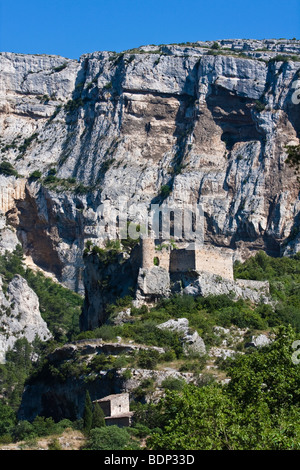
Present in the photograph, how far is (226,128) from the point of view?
325 feet

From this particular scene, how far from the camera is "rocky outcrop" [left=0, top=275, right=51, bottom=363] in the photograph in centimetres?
8800

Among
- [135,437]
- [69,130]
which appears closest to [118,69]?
[69,130]

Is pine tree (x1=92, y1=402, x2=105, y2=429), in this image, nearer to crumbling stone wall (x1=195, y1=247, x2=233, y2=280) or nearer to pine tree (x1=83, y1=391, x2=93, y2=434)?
pine tree (x1=83, y1=391, x2=93, y2=434)

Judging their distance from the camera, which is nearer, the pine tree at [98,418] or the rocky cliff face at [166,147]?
the pine tree at [98,418]

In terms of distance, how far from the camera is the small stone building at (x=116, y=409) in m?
43.2

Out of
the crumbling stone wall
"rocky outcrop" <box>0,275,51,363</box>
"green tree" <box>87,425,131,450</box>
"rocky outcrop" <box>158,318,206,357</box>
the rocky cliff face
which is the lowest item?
"green tree" <box>87,425,131,450</box>

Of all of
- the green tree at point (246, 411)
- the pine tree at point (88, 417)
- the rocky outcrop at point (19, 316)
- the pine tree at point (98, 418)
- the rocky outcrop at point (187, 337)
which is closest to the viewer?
the green tree at point (246, 411)

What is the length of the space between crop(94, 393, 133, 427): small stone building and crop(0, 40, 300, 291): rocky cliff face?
4560 cm

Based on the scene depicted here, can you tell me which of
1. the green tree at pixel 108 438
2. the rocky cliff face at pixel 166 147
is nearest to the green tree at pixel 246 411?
the green tree at pixel 108 438

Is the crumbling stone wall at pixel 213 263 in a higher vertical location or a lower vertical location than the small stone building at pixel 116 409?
higher

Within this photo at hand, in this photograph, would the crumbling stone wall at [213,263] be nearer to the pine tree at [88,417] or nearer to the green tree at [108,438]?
the pine tree at [88,417]

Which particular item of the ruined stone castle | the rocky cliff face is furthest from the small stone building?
the rocky cliff face

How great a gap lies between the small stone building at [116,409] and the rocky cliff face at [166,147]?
4560cm

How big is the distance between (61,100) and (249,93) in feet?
85.8
